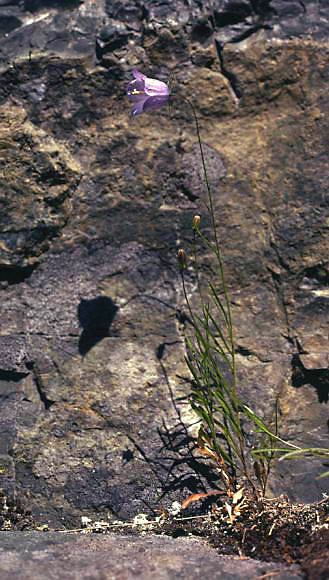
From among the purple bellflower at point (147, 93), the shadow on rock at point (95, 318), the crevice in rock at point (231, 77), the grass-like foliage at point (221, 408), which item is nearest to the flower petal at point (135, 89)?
the purple bellflower at point (147, 93)

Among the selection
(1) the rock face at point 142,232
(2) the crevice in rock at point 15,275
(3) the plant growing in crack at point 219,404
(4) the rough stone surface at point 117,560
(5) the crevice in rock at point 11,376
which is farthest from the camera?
(2) the crevice in rock at point 15,275

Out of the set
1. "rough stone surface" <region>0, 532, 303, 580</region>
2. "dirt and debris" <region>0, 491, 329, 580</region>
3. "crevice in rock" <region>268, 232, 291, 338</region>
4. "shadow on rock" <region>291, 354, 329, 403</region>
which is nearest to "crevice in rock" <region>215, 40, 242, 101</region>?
"crevice in rock" <region>268, 232, 291, 338</region>

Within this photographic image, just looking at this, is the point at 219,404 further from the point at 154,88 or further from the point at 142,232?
the point at 154,88

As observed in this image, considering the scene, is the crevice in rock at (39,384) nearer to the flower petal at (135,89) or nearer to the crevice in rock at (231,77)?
the flower petal at (135,89)

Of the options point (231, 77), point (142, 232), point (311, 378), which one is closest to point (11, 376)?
point (142, 232)

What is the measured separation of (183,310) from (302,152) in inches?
32.7

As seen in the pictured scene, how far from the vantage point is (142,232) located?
2.61 metres

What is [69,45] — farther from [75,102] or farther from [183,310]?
[183,310]

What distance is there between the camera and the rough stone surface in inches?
71.6

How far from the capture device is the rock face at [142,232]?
2.37 meters

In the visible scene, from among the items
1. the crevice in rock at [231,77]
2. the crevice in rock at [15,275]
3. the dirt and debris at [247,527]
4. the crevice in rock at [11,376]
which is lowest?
the dirt and debris at [247,527]

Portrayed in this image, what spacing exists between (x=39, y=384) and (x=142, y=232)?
29.7 inches

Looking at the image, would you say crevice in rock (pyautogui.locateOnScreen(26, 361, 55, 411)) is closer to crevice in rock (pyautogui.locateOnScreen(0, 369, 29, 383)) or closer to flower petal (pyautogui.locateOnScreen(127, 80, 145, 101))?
crevice in rock (pyautogui.locateOnScreen(0, 369, 29, 383))

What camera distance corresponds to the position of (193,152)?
8.71 feet
